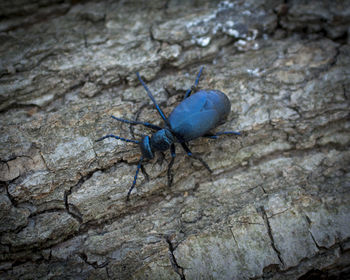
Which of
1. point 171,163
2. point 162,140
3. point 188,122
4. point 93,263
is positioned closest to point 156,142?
point 162,140

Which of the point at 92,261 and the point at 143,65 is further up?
the point at 143,65

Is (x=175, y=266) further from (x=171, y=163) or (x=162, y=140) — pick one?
(x=162, y=140)

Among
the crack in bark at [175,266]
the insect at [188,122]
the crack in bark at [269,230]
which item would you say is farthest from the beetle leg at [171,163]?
the crack in bark at [269,230]

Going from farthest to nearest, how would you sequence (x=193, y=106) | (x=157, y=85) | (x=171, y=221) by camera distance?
1. (x=157, y=85)
2. (x=193, y=106)
3. (x=171, y=221)

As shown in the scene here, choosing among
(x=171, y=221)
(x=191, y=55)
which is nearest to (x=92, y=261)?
(x=171, y=221)

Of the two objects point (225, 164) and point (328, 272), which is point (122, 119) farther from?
point (328, 272)

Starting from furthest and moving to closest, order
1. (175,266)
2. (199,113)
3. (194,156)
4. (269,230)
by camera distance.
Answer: (194,156)
(199,113)
(269,230)
(175,266)
